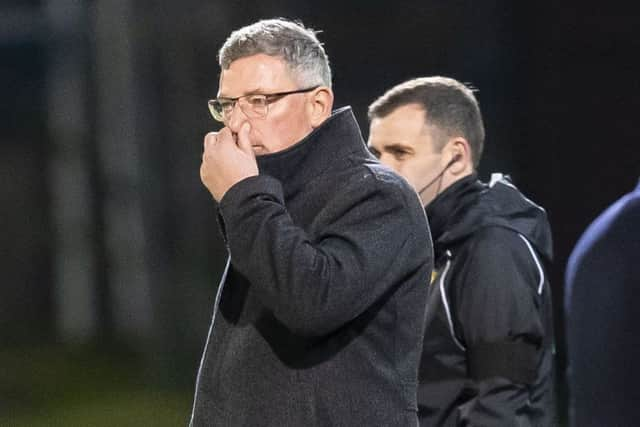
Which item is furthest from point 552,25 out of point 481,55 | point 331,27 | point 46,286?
point 46,286

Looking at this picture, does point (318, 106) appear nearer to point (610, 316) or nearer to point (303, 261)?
point (303, 261)

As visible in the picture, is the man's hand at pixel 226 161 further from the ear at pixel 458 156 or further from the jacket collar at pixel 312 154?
the ear at pixel 458 156

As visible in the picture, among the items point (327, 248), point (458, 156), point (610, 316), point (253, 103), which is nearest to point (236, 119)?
point (253, 103)

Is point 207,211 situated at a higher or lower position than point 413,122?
lower

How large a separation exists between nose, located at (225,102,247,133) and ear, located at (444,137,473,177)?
4.17 feet

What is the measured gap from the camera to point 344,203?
2.74 m

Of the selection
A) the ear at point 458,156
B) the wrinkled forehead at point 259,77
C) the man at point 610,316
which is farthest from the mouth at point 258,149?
the ear at point 458,156

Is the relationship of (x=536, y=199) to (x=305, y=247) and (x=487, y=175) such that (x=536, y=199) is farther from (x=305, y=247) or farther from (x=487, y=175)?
(x=305, y=247)

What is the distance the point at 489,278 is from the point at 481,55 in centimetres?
740

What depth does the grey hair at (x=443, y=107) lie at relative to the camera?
408 centimetres

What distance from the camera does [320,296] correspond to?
2.58 metres

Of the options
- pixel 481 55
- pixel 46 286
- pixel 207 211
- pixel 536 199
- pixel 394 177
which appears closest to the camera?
pixel 394 177

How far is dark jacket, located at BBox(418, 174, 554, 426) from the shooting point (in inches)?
140

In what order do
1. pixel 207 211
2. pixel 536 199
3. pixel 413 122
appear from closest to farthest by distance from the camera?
1. pixel 413 122
2. pixel 536 199
3. pixel 207 211
